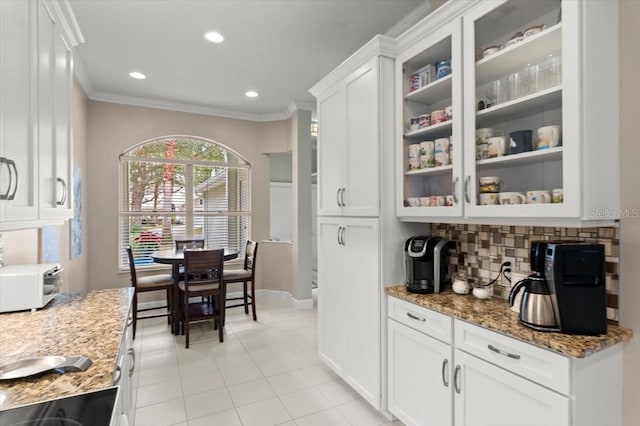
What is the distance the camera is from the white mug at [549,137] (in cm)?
142

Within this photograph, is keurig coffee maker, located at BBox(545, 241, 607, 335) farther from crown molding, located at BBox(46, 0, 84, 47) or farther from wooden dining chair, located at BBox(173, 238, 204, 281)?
wooden dining chair, located at BBox(173, 238, 204, 281)

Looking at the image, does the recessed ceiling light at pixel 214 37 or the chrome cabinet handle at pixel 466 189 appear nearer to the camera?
the chrome cabinet handle at pixel 466 189

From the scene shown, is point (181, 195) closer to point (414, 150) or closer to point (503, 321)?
point (414, 150)

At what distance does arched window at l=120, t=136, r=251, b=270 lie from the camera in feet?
15.6

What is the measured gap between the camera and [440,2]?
7.58 ft

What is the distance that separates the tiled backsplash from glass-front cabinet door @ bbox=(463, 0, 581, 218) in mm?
310

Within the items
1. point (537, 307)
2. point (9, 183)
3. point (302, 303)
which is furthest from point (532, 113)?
point (302, 303)

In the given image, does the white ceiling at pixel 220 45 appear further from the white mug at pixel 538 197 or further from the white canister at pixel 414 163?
the white mug at pixel 538 197

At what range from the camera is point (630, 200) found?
1396mm

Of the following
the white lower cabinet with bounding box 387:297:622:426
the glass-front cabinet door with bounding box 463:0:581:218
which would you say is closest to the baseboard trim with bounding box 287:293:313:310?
the white lower cabinet with bounding box 387:297:622:426

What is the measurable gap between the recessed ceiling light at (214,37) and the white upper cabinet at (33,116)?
57.1 inches

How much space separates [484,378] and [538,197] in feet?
2.83

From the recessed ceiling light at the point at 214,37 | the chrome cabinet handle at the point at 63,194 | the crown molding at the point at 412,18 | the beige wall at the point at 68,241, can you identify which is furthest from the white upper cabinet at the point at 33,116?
the crown molding at the point at 412,18

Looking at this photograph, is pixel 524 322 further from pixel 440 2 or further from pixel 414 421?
pixel 440 2
